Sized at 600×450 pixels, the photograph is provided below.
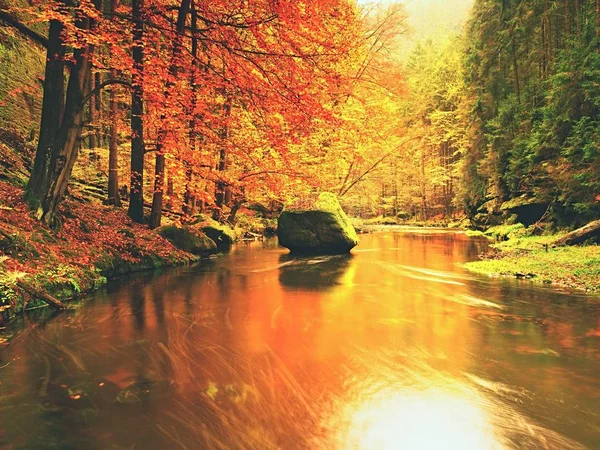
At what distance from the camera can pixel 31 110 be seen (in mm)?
14930

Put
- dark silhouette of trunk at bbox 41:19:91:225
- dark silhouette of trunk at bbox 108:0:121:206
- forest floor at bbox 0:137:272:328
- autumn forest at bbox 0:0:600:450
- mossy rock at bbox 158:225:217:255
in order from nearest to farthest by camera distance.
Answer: autumn forest at bbox 0:0:600:450 < forest floor at bbox 0:137:272:328 < dark silhouette of trunk at bbox 41:19:91:225 < dark silhouette of trunk at bbox 108:0:121:206 < mossy rock at bbox 158:225:217:255

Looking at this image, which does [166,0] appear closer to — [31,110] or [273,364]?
[31,110]

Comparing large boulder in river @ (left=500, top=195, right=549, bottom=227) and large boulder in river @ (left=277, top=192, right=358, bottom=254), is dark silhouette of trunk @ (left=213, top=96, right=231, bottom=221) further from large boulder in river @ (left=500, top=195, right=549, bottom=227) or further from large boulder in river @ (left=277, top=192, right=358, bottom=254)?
large boulder in river @ (left=500, top=195, right=549, bottom=227)

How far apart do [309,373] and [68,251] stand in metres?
6.55

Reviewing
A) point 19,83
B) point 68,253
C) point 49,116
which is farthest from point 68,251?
point 19,83

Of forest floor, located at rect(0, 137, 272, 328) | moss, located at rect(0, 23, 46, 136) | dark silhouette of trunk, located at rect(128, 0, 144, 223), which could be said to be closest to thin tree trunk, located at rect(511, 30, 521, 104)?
dark silhouette of trunk, located at rect(128, 0, 144, 223)

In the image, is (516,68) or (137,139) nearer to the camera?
(137,139)

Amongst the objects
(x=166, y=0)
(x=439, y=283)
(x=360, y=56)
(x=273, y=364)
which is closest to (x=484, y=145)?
(x=360, y=56)

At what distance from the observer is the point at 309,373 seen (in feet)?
13.5

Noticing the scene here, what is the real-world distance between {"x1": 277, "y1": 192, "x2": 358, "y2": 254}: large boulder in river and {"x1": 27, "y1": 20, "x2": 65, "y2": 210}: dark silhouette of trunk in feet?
29.9

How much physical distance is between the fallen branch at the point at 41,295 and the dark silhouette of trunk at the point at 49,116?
2.87m

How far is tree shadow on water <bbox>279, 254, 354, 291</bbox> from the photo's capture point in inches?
372

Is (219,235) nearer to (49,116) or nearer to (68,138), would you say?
(68,138)

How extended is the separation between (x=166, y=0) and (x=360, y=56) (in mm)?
10554
